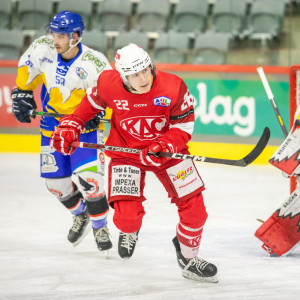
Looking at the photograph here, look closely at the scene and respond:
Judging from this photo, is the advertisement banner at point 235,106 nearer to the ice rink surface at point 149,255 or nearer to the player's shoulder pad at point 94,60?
the ice rink surface at point 149,255

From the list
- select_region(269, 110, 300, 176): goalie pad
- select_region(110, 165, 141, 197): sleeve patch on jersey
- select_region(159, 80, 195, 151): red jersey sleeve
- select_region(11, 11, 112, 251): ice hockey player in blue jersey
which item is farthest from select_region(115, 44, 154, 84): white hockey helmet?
select_region(269, 110, 300, 176): goalie pad

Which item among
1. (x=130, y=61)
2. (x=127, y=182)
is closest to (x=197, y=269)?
(x=127, y=182)

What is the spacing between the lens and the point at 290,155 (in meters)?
3.67

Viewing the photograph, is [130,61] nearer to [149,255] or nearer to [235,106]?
[149,255]

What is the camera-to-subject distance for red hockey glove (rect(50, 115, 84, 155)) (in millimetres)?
3535

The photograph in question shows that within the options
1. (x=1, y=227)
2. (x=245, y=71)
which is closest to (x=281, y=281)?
(x=1, y=227)

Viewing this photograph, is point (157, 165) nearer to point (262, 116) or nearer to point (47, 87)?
point (47, 87)

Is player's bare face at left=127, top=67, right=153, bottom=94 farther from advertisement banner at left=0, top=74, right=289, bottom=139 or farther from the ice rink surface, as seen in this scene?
advertisement banner at left=0, top=74, right=289, bottom=139

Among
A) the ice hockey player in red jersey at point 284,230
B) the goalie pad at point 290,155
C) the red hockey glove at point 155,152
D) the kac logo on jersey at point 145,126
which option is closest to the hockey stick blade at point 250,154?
the red hockey glove at point 155,152

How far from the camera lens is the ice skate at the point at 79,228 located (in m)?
4.30

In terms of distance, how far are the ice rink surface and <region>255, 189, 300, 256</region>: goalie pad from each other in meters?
0.07

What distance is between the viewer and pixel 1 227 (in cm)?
475

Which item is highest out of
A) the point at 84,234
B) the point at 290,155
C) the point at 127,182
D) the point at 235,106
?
the point at 290,155

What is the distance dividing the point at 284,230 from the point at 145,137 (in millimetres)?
1063
